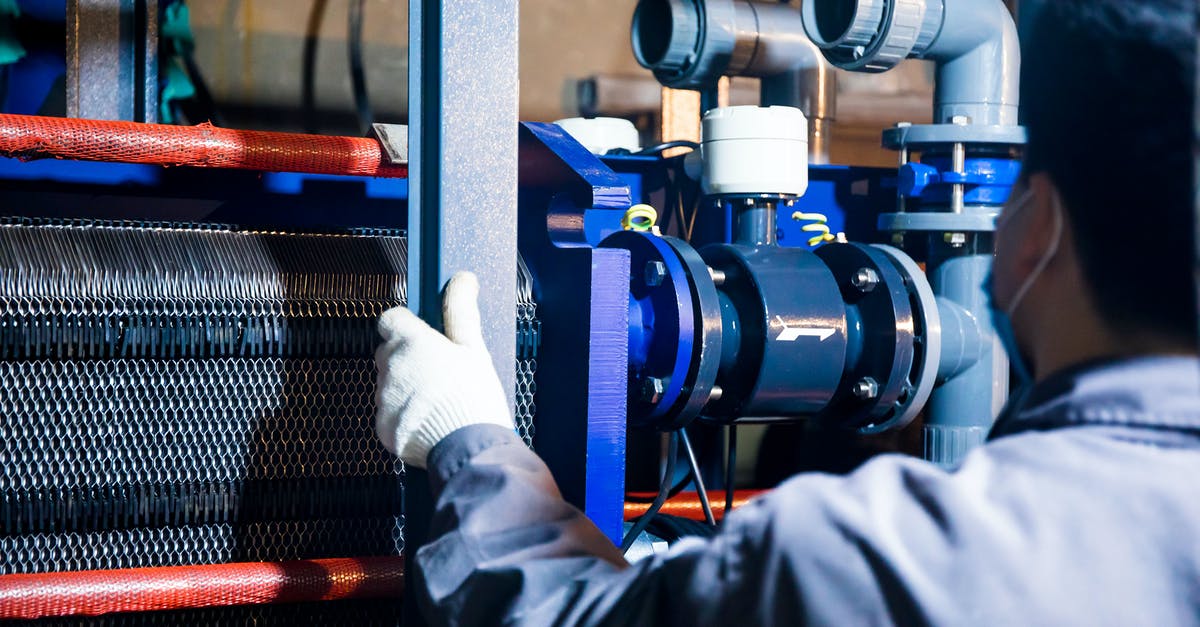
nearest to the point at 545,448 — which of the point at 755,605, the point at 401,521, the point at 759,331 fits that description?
the point at 401,521

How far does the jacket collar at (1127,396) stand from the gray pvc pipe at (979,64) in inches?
39.1

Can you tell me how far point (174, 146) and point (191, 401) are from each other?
0.27 m

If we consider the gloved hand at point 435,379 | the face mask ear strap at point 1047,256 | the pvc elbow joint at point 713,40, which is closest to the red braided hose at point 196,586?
the gloved hand at point 435,379

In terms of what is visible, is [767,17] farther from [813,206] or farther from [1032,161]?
[1032,161]

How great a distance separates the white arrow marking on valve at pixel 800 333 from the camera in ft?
3.99

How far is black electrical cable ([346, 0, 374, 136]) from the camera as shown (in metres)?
3.11

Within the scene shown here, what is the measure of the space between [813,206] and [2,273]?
3.60ft

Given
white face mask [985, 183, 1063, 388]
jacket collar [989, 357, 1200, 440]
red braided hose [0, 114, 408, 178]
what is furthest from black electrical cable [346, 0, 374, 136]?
jacket collar [989, 357, 1200, 440]

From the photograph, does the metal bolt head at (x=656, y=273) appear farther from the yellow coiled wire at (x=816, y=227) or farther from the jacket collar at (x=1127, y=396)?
the jacket collar at (x=1127, y=396)

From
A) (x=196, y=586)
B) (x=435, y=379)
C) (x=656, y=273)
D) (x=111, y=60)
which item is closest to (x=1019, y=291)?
(x=435, y=379)

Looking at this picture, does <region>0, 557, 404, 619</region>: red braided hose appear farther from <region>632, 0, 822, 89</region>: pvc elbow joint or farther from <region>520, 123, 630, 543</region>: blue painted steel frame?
<region>632, 0, 822, 89</region>: pvc elbow joint

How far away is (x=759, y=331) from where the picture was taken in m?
1.22

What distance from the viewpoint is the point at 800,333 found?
1.23 m

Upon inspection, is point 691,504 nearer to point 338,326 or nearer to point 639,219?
point 639,219
